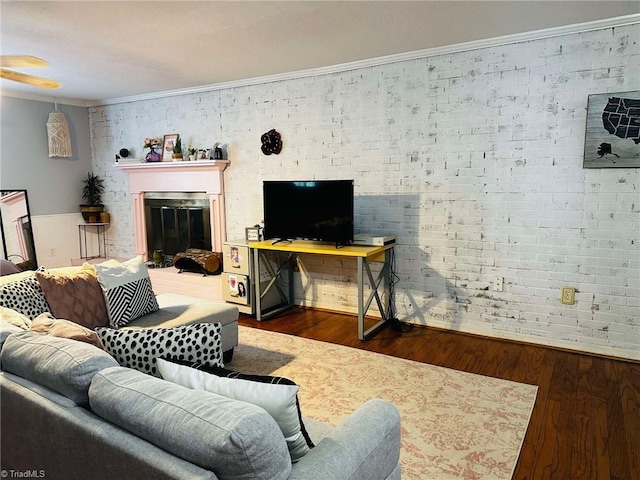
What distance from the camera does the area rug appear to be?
2154 mm

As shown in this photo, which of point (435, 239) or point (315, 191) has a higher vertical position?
point (315, 191)

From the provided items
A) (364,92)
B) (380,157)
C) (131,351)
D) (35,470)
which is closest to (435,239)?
(380,157)

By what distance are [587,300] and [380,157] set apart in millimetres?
2089

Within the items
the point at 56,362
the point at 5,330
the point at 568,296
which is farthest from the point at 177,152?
the point at 568,296

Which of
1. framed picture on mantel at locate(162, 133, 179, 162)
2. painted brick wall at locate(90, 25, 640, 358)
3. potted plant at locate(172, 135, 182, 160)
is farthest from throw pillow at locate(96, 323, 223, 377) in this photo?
framed picture on mantel at locate(162, 133, 179, 162)

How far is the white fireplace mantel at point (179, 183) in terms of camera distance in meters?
5.15

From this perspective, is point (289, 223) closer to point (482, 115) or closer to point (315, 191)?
point (315, 191)

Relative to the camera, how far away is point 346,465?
4.00 ft

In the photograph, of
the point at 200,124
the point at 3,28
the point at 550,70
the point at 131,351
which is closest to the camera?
the point at 131,351

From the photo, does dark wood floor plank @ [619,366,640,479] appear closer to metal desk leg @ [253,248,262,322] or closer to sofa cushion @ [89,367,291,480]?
sofa cushion @ [89,367,291,480]

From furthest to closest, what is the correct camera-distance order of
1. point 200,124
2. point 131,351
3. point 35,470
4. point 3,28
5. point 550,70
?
point 200,124 → point 550,70 → point 3,28 → point 131,351 → point 35,470

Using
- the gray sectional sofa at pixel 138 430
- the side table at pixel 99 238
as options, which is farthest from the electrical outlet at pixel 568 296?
the side table at pixel 99 238

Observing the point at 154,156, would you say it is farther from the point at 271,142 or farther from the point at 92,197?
the point at 271,142

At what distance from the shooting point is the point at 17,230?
5.45 meters
